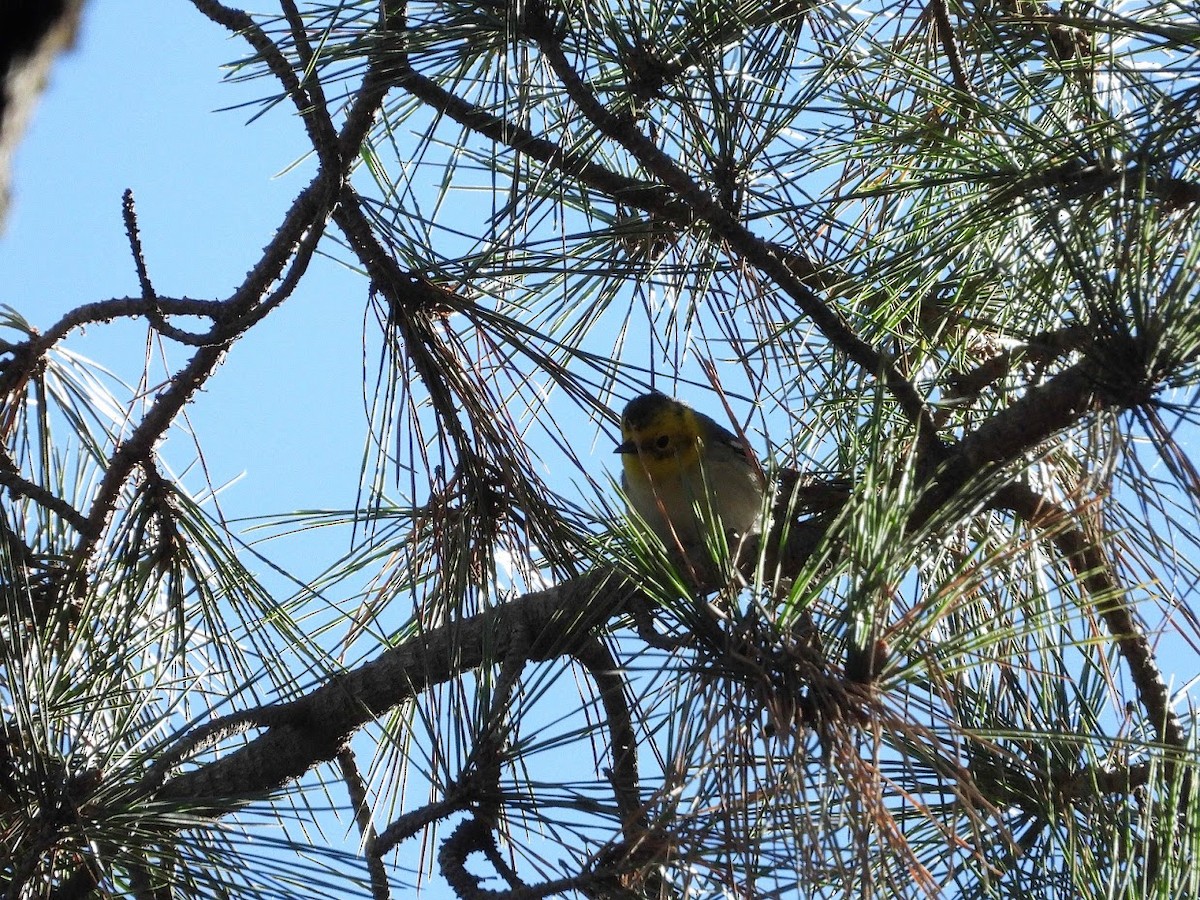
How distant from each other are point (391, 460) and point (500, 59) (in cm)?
71

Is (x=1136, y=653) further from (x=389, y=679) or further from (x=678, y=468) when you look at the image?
(x=678, y=468)

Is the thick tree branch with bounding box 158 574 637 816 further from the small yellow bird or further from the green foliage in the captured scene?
the small yellow bird

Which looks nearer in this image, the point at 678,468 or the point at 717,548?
the point at 717,548

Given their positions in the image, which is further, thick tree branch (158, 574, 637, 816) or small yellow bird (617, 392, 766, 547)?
small yellow bird (617, 392, 766, 547)

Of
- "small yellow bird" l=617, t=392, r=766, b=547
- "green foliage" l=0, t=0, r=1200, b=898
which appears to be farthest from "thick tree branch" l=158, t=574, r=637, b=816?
"small yellow bird" l=617, t=392, r=766, b=547

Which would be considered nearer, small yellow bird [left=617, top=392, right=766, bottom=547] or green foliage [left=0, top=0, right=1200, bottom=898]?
green foliage [left=0, top=0, right=1200, bottom=898]

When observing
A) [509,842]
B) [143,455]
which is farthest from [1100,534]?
[143,455]

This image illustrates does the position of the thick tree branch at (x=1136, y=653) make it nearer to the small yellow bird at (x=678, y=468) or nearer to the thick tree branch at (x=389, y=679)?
the thick tree branch at (x=389, y=679)

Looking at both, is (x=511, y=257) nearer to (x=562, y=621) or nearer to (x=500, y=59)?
(x=500, y=59)

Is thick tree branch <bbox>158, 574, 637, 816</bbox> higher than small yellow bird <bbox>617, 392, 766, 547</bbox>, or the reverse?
small yellow bird <bbox>617, 392, 766, 547</bbox>

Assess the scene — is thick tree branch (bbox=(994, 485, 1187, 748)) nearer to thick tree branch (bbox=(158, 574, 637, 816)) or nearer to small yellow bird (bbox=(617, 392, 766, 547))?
thick tree branch (bbox=(158, 574, 637, 816))

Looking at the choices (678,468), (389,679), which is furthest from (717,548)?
(678,468)

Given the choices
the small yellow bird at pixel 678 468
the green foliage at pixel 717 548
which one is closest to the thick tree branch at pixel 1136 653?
the green foliage at pixel 717 548

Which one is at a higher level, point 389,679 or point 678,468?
point 678,468
